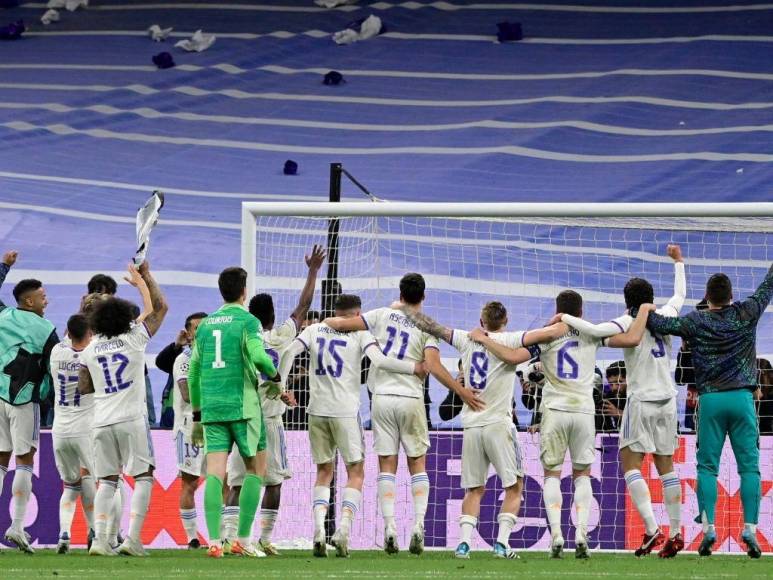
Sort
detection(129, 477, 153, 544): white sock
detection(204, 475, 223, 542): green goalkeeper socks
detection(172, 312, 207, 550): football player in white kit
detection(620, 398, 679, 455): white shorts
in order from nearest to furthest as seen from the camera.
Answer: detection(204, 475, 223, 542): green goalkeeper socks
detection(129, 477, 153, 544): white sock
detection(620, 398, 679, 455): white shorts
detection(172, 312, 207, 550): football player in white kit

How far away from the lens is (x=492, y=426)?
10578 mm

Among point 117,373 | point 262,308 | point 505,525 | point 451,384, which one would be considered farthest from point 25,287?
point 505,525

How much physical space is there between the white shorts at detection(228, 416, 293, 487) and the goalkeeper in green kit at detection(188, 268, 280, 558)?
76 cm

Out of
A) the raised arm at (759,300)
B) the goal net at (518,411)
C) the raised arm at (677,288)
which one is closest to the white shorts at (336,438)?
the goal net at (518,411)

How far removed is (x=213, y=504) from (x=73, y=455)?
1.59 meters

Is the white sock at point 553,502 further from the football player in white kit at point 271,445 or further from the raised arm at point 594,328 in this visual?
the football player in white kit at point 271,445

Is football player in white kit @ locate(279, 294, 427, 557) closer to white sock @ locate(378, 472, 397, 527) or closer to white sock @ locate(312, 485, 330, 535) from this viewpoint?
white sock @ locate(312, 485, 330, 535)

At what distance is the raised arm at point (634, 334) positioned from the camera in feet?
34.4

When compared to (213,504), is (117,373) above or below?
above

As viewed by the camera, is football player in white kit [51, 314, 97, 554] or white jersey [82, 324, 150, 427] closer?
white jersey [82, 324, 150, 427]

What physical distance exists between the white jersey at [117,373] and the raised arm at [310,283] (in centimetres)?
119

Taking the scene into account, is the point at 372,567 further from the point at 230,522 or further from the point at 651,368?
the point at 651,368

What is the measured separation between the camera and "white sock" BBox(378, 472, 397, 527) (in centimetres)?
1073

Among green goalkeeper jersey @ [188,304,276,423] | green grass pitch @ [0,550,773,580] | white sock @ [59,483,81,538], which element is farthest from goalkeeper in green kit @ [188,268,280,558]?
white sock @ [59,483,81,538]
